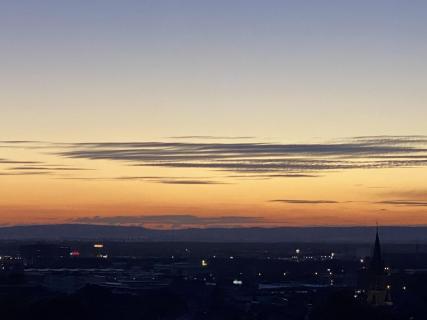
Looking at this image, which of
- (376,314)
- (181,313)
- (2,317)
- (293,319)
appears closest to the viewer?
(2,317)

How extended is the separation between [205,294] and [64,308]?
62137mm

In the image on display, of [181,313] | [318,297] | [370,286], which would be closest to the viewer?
[181,313]

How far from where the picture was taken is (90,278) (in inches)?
7830

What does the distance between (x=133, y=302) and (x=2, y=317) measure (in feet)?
130

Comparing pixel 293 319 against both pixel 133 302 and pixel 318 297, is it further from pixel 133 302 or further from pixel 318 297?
pixel 318 297

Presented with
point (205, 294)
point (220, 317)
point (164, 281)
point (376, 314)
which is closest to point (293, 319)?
point (220, 317)

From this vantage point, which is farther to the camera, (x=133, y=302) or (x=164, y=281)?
(x=164, y=281)

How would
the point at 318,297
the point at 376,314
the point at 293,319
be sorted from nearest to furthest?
the point at 376,314, the point at 293,319, the point at 318,297

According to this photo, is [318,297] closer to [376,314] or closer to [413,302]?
[413,302]

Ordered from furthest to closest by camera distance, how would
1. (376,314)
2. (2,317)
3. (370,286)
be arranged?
(370,286)
(376,314)
(2,317)

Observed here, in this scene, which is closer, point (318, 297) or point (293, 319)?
point (293, 319)

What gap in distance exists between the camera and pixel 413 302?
142125 mm

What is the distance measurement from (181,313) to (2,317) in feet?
116

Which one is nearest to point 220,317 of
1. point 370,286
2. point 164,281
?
point 370,286
